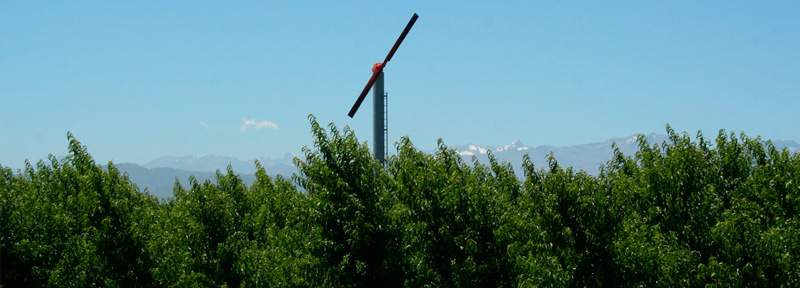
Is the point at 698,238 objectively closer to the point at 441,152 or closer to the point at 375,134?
the point at 441,152

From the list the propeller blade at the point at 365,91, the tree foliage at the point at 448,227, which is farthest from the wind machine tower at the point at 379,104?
the tree foliage at the point at 448,227

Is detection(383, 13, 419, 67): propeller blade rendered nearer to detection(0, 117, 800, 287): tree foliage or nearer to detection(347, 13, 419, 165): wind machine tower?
detection(347, 13, 419, 165): wind machine tower

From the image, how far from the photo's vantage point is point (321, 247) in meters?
26.4

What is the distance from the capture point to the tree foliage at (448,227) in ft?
79.5

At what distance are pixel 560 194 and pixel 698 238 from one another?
5.85 meters

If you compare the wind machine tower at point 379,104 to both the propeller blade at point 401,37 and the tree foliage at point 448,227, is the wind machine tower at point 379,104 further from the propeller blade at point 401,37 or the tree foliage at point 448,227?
the tree foliage at point 448,227

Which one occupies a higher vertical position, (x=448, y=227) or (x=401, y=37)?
(x=401, y=37)

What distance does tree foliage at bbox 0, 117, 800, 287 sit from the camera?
2423 centimetres

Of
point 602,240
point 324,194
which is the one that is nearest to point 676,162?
point 602,240

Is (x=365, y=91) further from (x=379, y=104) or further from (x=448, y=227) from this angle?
(x=448, y=227)

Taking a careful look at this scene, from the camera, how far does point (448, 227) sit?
84.5 feet

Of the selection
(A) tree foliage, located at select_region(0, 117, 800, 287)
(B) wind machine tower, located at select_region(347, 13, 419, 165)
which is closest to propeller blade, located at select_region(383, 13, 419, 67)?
(B) wind machine tower, located at select_region(347, 13, 419, 165)

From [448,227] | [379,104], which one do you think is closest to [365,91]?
[379,104]

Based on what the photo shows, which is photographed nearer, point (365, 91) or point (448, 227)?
point (448, 227)
